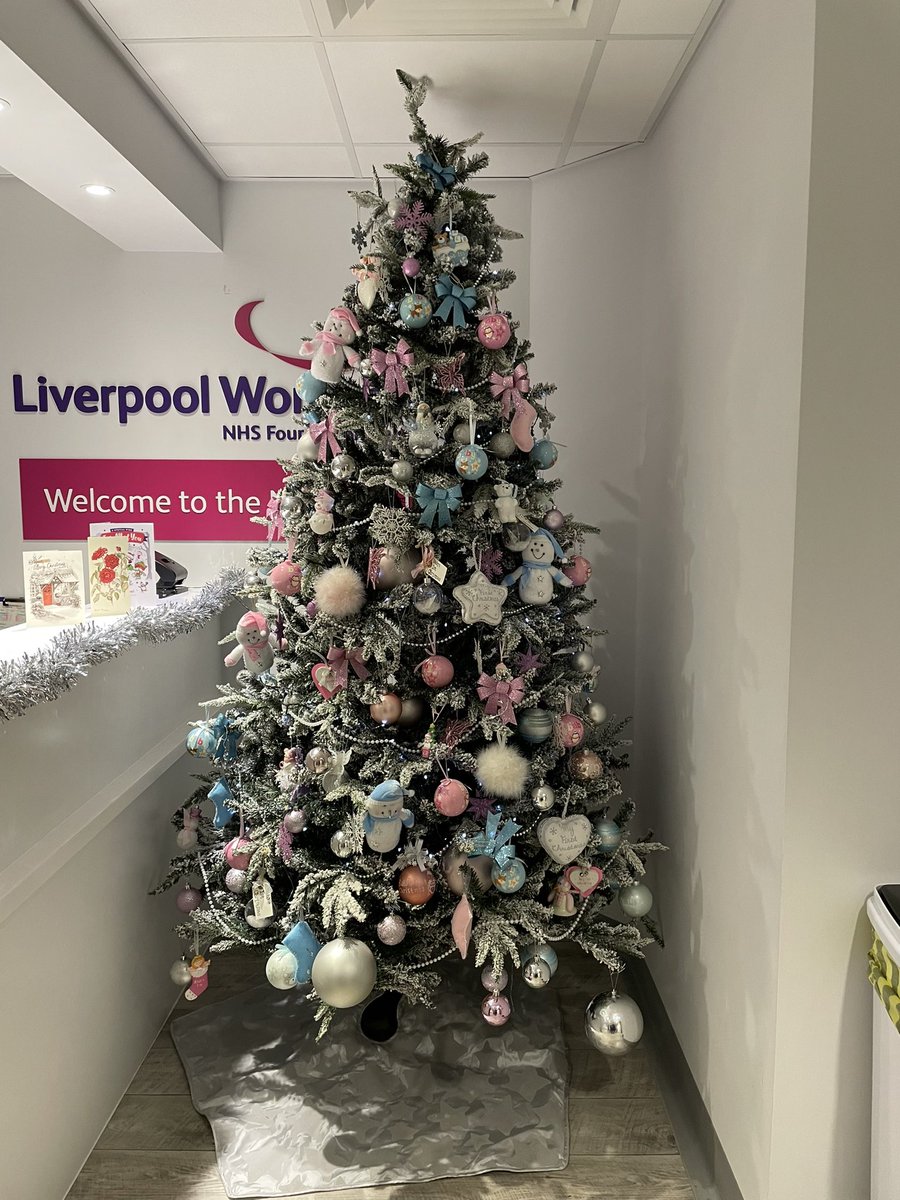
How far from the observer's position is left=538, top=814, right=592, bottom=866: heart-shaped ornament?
6.50 feet

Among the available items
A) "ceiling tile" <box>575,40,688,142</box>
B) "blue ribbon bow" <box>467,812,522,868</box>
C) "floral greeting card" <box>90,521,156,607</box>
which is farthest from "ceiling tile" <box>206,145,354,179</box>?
Answer: "blue ribbon bow" <box>467,812,522,868</box>

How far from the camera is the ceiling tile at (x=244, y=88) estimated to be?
6.88 ft

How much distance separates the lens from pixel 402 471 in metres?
1.93

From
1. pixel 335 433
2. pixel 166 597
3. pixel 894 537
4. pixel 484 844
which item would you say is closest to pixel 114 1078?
pixel 484 844

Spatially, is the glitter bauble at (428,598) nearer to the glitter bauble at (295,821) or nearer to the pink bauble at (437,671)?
the pink bauble at (437,671)

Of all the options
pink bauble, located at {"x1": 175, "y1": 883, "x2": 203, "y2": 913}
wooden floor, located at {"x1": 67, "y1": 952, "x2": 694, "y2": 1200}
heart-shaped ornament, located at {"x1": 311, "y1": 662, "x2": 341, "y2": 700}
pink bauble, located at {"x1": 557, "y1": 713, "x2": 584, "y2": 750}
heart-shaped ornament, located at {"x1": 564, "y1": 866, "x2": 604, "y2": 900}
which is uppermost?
heart-shaped ornament, located at {"x1": 311, "y1": 662, "x2": 341, "y2": 700}

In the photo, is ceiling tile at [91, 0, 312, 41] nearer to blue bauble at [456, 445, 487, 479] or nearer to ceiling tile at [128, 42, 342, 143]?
ceiling tile at [128, 42, 342, 143]

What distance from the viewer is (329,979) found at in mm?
1829

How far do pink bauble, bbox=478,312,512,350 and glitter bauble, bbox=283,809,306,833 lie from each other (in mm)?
1238

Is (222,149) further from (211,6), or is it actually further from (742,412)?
(742,412)

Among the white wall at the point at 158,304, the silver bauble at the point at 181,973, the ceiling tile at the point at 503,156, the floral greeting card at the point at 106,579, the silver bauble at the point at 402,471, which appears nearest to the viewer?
the silver bauble at the point at 402,471

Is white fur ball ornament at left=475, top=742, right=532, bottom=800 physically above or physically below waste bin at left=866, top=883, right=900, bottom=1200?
above

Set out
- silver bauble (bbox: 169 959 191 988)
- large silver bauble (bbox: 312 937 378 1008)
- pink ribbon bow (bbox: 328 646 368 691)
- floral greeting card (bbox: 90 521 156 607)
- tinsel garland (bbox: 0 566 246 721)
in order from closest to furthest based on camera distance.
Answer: tinsel garland (bbox: 0 566 246 721), large silver bauble (bbox: 312 937 378 1008), pink ribbon bow (bbox: 328 646 368 691), silver bauble (bbox: 169 959 191 988), floral greeting card (bbox: 90 521 156 607)

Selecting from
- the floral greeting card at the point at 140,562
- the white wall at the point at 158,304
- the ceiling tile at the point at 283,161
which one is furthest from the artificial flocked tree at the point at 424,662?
the white wall at the point at 158,304
